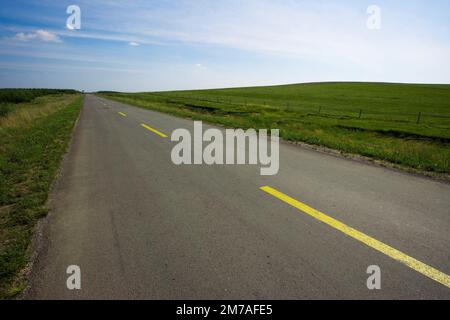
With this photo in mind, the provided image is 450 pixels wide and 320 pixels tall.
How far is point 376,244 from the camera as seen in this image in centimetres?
303

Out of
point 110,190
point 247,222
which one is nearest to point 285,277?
point 247,222

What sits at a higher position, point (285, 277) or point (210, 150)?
point (210, 150)

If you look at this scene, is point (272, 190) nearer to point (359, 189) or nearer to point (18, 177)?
point (359, 189)

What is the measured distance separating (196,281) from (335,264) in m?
1.52

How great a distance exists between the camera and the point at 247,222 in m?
3.64

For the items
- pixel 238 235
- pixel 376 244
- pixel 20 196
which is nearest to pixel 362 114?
pixel 376 244

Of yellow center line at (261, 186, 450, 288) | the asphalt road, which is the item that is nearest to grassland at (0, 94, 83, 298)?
the asphalt road

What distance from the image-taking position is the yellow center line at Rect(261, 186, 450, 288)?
2535mm

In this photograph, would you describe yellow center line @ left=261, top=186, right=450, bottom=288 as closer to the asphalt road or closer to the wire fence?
the asphalt road

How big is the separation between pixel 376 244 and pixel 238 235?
5.55ft

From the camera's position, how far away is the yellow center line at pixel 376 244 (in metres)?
2.54

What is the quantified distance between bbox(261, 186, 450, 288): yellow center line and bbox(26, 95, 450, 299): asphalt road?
39mm

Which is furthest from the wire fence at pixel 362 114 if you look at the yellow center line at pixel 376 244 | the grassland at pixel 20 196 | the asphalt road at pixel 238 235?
the grassland at pixel 20 196
